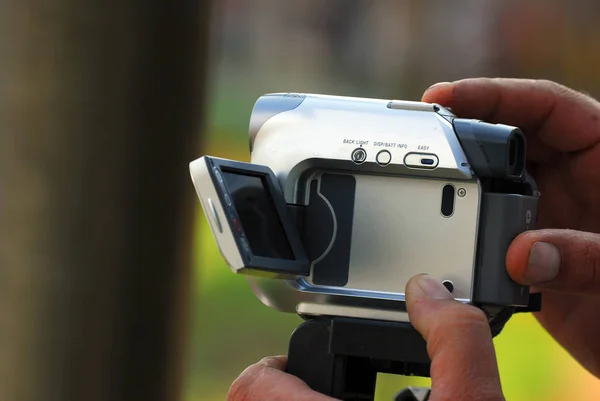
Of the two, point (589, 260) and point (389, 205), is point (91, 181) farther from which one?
point (589, 260)

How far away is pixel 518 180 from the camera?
791 millimetres

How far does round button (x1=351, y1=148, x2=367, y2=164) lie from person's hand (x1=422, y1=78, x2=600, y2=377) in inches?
10.3

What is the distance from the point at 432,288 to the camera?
744 millimetres

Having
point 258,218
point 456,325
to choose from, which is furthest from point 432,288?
point 258,218

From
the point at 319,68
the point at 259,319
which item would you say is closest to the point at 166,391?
the point at 259,319

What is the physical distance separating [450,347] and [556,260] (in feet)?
0.57

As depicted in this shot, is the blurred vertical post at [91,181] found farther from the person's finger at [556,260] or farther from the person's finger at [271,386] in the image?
the person's finger at [556,260]

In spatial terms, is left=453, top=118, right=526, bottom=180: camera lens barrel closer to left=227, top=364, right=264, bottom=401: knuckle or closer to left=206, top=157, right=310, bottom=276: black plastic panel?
left=206, top=157, right=310, bottom=276: black plastic panel

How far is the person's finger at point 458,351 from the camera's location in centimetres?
69

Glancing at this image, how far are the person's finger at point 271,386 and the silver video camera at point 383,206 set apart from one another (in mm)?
60

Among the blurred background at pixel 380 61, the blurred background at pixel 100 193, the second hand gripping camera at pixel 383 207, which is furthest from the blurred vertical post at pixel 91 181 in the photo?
the blurred background at pixel 380 61

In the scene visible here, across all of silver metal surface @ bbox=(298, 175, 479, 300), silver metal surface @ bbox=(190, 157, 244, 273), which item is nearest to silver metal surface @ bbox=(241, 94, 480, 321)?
silver metal surface @ bbox=(298, 175, 479, 300)

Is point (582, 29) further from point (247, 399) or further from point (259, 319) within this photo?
point (247, 399)

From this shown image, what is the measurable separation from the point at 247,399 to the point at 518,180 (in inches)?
13.1
